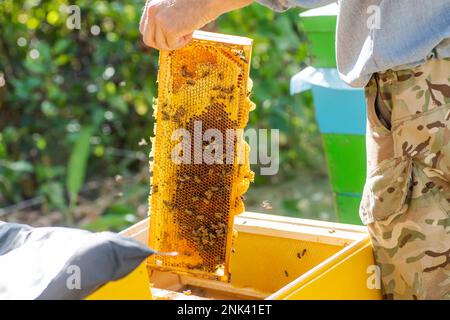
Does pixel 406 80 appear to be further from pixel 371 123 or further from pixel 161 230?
pixel 161 230

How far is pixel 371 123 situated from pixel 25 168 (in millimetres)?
Answer: 2350

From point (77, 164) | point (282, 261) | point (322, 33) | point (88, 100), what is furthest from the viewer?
point (88, 100)

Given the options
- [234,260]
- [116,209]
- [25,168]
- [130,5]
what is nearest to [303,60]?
[130,5]

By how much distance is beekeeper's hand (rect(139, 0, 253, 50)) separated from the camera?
1.87 m

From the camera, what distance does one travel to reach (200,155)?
211 cm

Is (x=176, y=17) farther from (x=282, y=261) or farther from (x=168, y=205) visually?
(x=282, y=261)

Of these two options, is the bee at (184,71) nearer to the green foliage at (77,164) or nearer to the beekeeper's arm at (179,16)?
the beekeeper's arm at (179,16)

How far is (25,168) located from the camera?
388 centimetres

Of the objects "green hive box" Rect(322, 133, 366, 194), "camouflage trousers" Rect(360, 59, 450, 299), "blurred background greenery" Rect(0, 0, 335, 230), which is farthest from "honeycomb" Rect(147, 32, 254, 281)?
"blurred background greenery" Rect(0, 0, 335, 230)

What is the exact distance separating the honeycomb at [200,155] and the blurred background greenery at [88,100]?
A: 1.75 metres

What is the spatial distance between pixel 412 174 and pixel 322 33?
95 cm

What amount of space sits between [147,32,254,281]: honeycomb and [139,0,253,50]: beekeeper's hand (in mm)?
105

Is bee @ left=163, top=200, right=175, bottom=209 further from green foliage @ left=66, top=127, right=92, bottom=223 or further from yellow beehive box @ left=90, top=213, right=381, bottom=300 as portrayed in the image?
green foliage @ left=66, top=127, right=92, bottom=223

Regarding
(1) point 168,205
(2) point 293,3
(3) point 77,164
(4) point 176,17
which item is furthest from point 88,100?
(2) point 293,3
